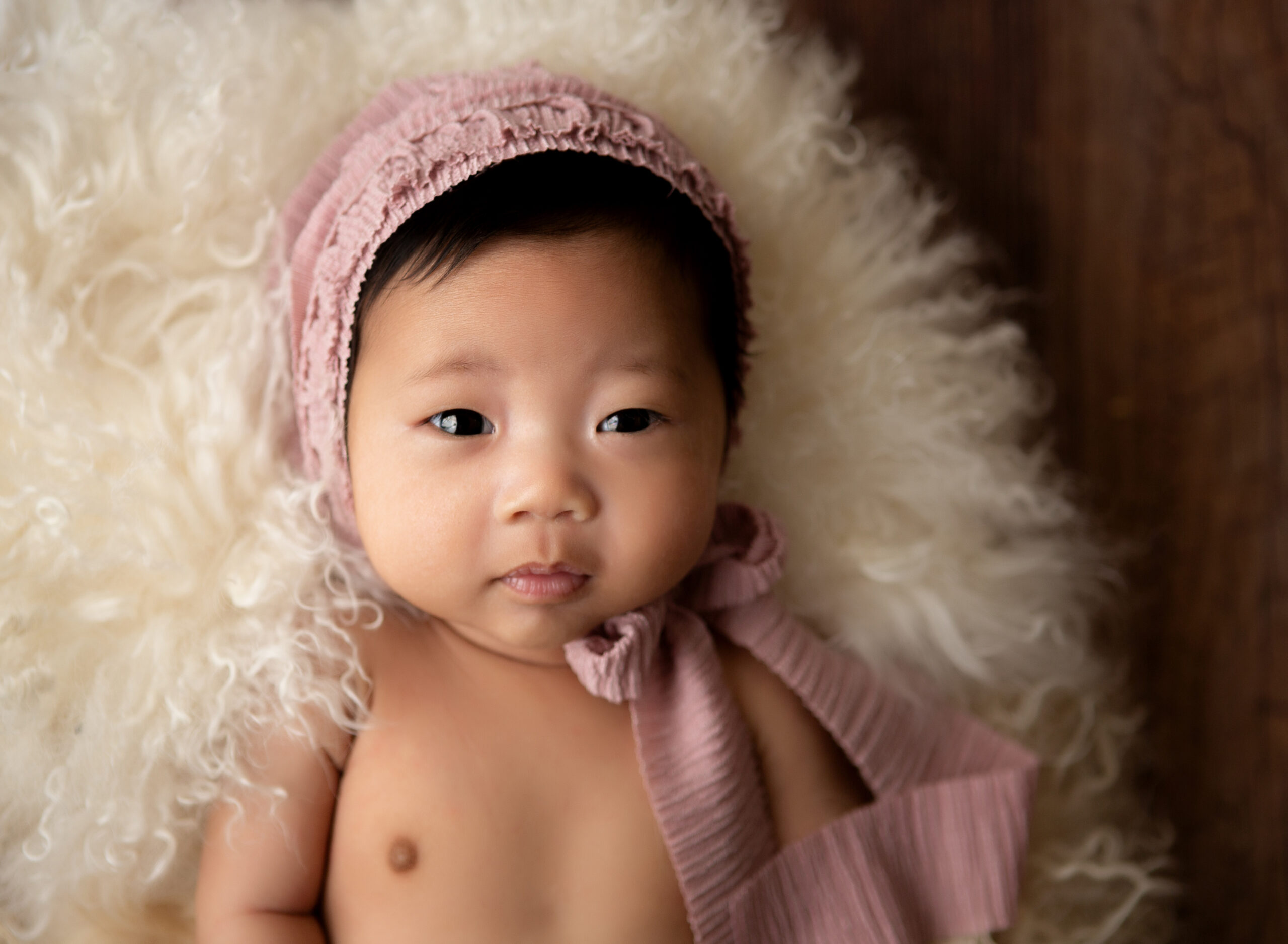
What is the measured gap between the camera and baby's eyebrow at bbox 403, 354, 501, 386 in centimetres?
99

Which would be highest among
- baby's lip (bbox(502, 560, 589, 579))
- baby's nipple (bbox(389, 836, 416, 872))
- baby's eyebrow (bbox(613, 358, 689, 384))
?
baby's eyebrow (bbox(613, 358, 689, 384))

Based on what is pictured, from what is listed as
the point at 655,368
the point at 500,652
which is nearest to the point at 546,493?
the point at 655,368

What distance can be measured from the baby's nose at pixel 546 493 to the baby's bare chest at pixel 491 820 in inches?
9.7

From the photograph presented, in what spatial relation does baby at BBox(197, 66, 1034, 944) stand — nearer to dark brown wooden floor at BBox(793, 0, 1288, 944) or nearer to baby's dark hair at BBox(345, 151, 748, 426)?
baby's dark hair at BBox(345, 151, 748, 426)

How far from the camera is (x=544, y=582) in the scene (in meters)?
1.02

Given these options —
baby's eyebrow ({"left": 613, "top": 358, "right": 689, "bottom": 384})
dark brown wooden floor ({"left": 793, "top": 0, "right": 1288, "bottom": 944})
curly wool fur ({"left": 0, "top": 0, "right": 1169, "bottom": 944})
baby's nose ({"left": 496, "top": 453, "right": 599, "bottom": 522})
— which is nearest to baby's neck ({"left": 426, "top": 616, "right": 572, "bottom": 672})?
curly wool fur ({"left": 0, "top": 0, "right": 1169, "bottom": 944})

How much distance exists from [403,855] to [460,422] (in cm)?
44

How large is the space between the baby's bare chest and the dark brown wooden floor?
81cm

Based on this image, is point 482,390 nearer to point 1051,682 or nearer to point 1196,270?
point 1051,682

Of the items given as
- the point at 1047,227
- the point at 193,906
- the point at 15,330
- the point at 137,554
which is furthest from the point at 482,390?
the point at 1047,227

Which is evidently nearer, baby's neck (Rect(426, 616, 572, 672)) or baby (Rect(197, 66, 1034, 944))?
baby (Rect(197, 66, 1034, 944))

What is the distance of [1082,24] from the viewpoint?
154 centimetres

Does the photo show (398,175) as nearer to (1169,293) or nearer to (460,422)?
(460,422)

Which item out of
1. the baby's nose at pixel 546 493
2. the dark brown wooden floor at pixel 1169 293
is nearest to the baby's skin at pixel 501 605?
the baby's nose at pixel 546 493
